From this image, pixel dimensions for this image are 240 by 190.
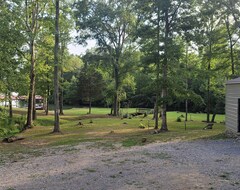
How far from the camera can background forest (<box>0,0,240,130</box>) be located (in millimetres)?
17734

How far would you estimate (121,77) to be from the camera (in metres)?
38.6

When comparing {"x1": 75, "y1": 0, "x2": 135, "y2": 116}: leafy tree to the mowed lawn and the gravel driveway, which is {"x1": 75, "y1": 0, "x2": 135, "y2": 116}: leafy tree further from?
the gravel driveway

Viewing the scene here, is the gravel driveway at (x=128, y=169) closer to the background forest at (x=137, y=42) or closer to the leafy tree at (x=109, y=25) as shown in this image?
the background forest at (x=137, y=42)

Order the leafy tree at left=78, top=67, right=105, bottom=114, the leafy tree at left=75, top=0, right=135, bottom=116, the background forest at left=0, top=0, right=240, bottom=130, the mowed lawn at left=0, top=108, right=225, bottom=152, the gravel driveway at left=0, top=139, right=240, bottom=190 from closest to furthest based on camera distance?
the gravel driveway at left=0, top=139, right=240, bottom=190 → the mowed lawn at left=0, top=108, right=225, bottom=152 → the background forest at left=0, top=0, right=240, bottom=130 → the leafy tree at left=75, top=0, right=135, bottom=116 → the leafy tree at left=78, top=67, right=105, bottom=114

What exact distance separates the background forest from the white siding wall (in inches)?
Answer: 125

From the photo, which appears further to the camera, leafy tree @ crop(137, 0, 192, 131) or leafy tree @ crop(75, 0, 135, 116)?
leafy tree @ crop(75, 0, 135, 116)

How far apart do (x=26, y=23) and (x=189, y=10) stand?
40.8ft

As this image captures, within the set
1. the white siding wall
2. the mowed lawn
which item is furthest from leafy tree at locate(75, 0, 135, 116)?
the white siding wall

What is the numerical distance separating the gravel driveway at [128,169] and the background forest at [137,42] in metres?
6.51

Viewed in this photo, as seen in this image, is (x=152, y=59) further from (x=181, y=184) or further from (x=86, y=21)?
(x=86, y=21)

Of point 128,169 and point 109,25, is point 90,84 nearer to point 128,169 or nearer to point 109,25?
point 109,25

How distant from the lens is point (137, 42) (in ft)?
77.4

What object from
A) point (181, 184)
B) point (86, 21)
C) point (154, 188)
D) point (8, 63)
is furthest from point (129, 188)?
point (86, 21)

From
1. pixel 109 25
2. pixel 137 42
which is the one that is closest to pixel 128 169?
pixel 137 42
